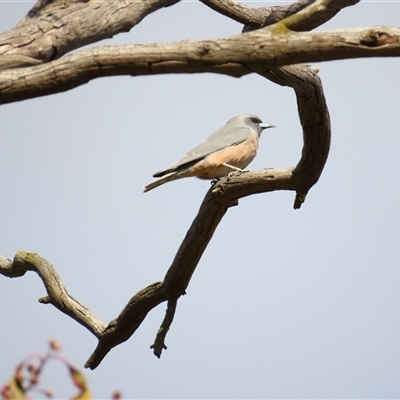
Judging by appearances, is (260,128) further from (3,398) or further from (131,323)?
(3,398)

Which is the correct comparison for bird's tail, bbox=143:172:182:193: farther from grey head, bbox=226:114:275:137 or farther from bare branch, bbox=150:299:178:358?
grey head, bbox=226:114:275:137

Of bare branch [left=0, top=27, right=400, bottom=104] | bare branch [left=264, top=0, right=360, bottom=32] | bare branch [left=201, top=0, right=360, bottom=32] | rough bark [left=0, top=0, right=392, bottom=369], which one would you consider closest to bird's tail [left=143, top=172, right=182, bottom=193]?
rough bark [left=0, top=0, right=392, bottom=369]

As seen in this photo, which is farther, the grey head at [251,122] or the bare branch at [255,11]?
the grey head at [251,122]

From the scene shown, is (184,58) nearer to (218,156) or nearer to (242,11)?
(242,11)

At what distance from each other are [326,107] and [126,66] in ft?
8.16

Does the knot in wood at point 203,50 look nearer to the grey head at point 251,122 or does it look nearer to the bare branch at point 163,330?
the bare branch at point 163,330

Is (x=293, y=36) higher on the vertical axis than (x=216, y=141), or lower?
lower

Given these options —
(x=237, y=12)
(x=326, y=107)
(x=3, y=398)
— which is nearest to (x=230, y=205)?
(x=326, y=107)

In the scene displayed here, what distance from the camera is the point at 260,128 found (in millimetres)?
8758

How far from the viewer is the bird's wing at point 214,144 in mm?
6993

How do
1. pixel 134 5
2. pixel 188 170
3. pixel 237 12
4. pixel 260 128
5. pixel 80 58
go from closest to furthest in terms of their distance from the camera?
pixel 80 58 < pixel 134 5 < pixel 237 12 < pixel 188 170 < pixel 260 128

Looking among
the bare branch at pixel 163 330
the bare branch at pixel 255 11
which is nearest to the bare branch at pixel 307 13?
the bare branch at pixel 255 11

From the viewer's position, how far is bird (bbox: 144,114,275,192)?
700cm

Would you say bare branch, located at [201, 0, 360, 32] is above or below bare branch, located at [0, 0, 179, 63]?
above
